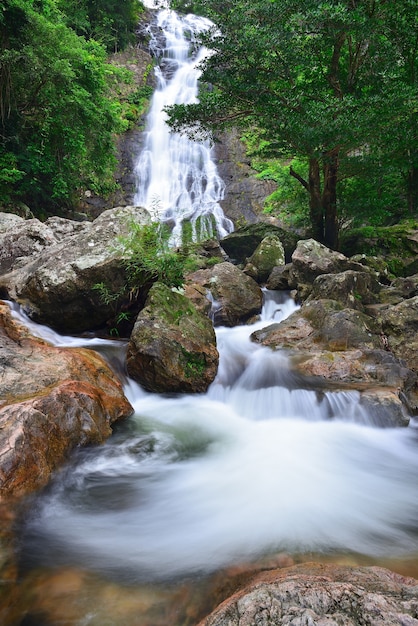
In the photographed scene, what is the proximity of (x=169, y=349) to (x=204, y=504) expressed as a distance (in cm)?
224

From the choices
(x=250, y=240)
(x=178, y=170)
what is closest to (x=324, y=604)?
(x=250, y=240)

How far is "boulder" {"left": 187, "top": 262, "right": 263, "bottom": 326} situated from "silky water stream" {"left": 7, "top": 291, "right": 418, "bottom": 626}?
3267 mm

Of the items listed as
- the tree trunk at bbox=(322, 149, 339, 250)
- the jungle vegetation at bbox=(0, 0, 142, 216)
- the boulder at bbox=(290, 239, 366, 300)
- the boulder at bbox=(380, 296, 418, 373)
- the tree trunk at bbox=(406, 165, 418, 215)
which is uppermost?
the jungle vegetation at bbox=(0, 0, 142, 216)

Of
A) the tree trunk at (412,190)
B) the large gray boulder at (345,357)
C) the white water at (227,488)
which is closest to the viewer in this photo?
the white water at (227,488)

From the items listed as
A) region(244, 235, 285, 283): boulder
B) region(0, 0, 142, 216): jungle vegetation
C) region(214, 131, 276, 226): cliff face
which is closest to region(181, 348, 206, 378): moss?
region(244, 235, 285, 283): boulder

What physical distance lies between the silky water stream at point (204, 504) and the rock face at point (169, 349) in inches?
8.0

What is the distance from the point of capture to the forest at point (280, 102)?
28.0 feet

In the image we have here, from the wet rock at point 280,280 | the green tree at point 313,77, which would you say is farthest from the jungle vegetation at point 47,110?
the wet rock at point 280,280

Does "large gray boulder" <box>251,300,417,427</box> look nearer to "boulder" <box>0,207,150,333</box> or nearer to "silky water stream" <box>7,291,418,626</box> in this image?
"silky water stream" <box>7,291,418,626</box>

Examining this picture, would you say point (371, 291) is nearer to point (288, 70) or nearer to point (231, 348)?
point (231, 348)

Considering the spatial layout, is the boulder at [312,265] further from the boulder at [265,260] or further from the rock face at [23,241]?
the rock face at [23,241]

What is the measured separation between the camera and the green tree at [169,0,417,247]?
27.2 ft

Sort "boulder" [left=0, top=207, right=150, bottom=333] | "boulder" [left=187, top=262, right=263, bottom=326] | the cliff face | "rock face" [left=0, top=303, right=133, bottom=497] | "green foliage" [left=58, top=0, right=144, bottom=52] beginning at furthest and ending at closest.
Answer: "green foliage" [left=58, top=0, right=144, bottom=52], the cliff face, "boulder" [left=187, top=262, right=263, bottom=326], "boulder" [left=0, top=207, right=150, bottom=333], "rock face" [left=0, top=303, right=133, bottom=497]

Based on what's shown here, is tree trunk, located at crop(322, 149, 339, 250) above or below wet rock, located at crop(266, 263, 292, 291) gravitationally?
above
